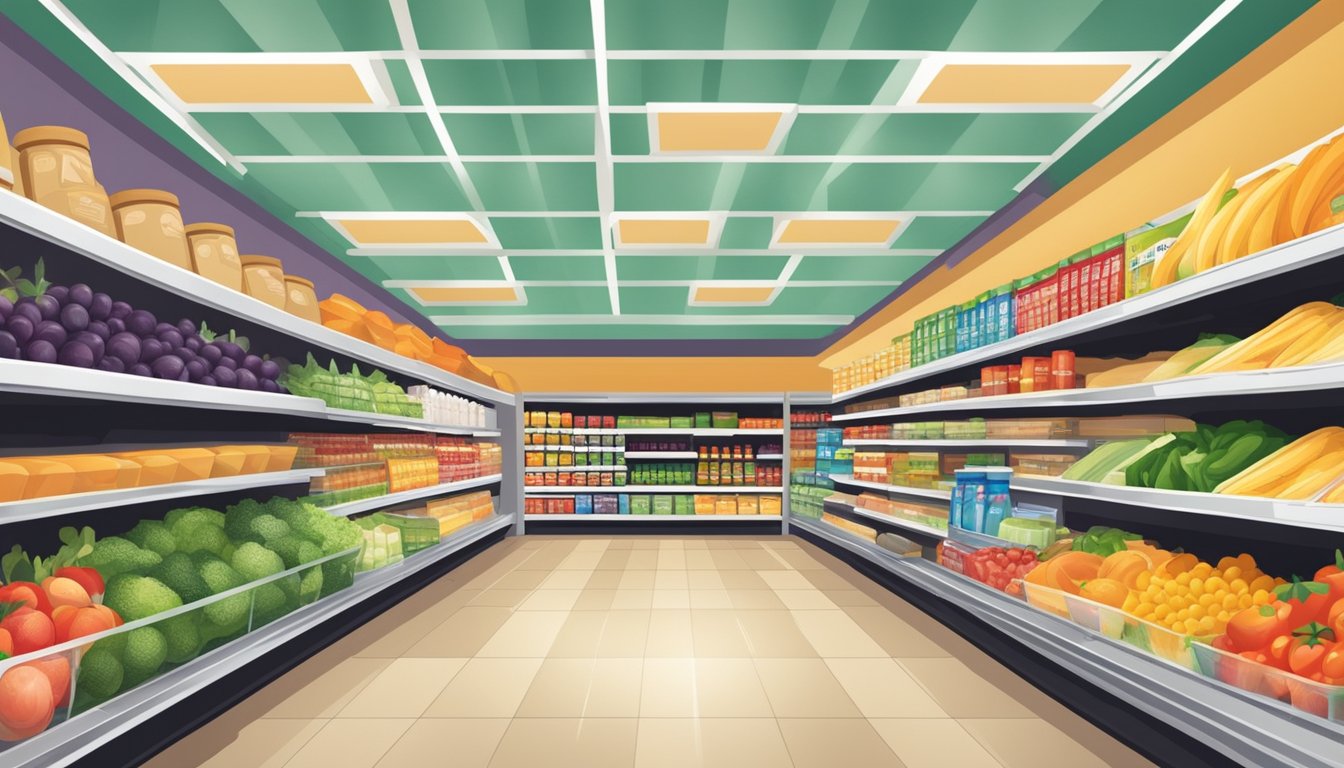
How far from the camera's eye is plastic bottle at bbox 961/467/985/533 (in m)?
4.02

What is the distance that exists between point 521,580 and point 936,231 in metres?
4.97

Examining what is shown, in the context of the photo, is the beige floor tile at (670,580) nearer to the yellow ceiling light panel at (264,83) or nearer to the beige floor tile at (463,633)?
the beige floor tile at (463,633)

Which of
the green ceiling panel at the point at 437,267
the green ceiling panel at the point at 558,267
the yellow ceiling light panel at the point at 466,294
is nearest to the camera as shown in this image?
the green ceiling panel at the point at 437,267

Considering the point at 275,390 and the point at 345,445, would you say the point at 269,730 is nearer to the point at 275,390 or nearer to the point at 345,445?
the point at 275,390

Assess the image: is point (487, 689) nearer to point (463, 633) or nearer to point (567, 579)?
point (463, 633)

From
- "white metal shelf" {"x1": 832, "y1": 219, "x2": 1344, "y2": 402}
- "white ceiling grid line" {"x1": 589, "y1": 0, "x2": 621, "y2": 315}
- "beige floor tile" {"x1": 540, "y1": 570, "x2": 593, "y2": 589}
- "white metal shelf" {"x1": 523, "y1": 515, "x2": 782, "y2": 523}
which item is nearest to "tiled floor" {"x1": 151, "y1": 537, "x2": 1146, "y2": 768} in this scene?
"beige floor tile" {"x1": 540, "y1": 570, "x2": 593, "y2": 589}

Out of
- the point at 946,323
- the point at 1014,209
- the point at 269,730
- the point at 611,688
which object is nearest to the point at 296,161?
the point at 269,730

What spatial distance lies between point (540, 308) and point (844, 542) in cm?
503

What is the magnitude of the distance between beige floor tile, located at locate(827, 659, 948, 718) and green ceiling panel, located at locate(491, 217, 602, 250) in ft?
13.3

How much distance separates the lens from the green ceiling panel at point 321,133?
3885 mm

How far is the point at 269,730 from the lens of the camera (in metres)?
2.74

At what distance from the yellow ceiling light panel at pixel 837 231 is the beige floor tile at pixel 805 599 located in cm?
320

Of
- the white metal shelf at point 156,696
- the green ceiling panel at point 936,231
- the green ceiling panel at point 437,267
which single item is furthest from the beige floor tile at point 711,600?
the green ceiling panel at point 437,267

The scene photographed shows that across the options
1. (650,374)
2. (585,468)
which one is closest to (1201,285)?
(585,468)
